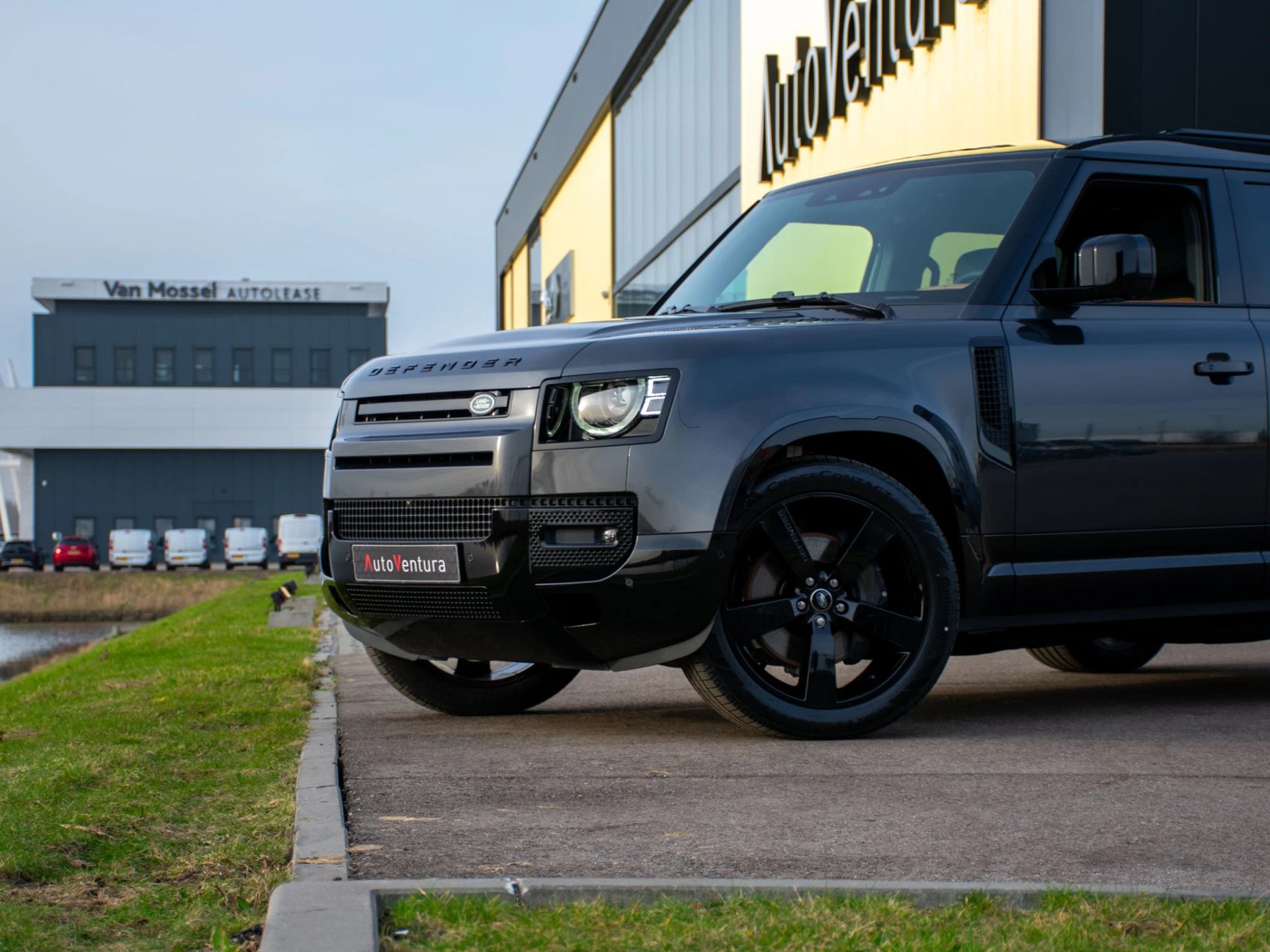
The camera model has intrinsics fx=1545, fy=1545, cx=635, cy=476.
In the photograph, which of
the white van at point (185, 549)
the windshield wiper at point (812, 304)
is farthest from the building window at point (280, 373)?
the windshield wiper at point (812, 304)

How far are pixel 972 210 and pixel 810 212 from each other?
766mm

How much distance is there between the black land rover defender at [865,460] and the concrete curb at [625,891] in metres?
1.69

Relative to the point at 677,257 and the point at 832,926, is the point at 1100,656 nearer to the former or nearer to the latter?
the point at 832,926

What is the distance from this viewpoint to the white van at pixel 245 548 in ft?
189

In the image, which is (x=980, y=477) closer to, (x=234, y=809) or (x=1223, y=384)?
(x=1223, y=384)

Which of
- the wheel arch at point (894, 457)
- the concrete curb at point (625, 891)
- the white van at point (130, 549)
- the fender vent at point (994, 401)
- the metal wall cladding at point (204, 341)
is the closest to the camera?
the concrete curb at point (625, 891)

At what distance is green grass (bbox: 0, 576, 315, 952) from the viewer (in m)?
3.03

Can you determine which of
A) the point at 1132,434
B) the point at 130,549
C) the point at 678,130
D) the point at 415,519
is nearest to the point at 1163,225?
the point at 1132,434

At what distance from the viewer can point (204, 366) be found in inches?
3019

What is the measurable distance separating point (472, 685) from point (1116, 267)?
111 inches

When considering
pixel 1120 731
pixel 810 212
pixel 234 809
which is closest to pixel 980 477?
pixel 1120 731

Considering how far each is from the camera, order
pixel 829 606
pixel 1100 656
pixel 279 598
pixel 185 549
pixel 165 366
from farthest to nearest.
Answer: pixel 165 366, pixel 185 549, pixel 279 598, pixel 1100 656, pixel 829 606

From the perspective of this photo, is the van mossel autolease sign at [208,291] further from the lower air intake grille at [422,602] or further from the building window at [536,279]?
the lower air intake grille at [422,602]

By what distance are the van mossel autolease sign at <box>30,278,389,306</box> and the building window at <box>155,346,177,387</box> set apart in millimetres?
3554
